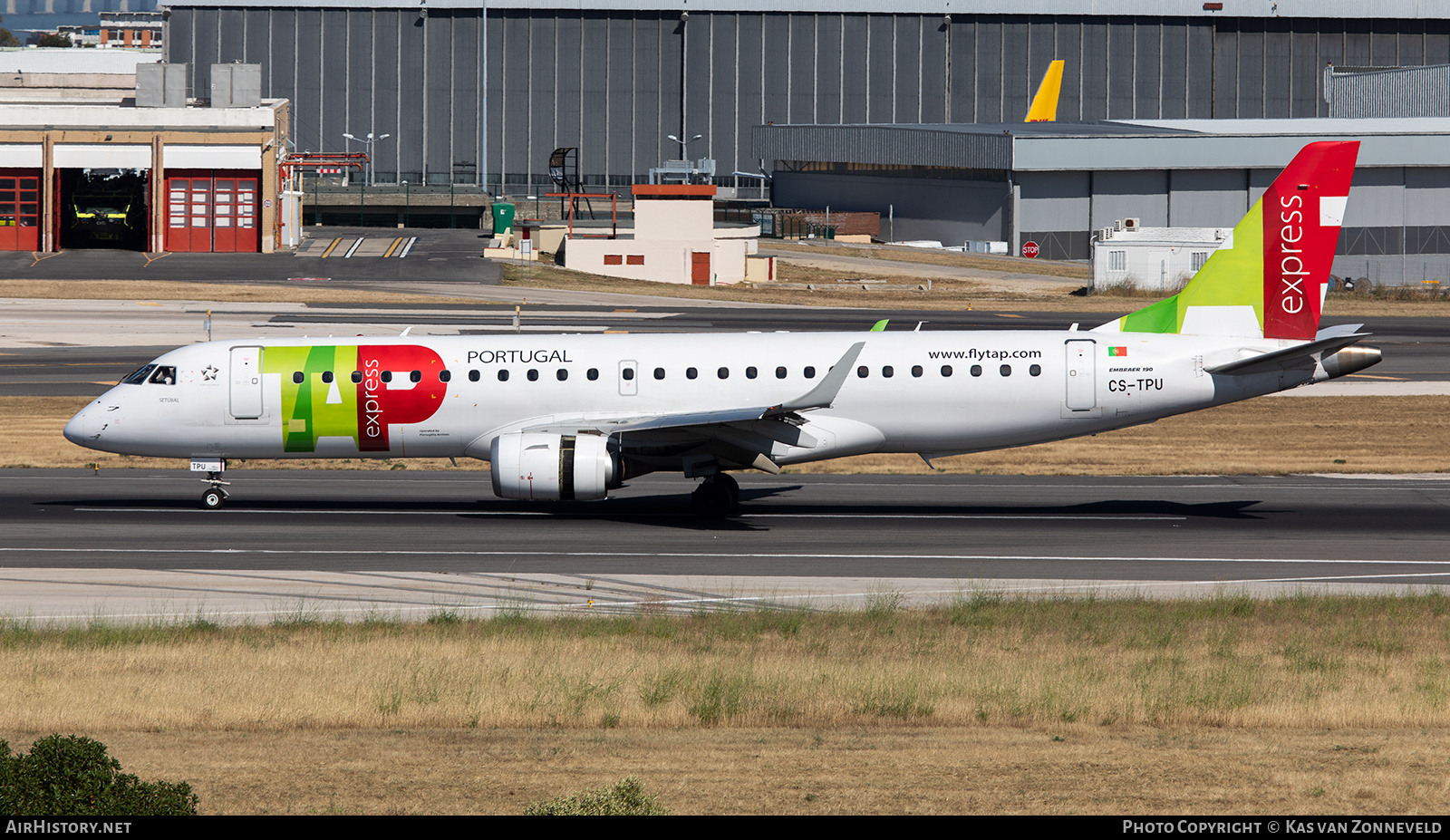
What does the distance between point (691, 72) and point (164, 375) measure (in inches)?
4355

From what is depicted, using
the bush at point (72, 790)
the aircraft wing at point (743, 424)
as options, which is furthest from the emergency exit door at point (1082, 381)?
the bush at point (72, 790)

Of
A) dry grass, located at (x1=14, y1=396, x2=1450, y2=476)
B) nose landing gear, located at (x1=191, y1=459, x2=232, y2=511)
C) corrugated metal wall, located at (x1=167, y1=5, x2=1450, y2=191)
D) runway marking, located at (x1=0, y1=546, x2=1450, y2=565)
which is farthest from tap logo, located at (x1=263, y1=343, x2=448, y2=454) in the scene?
corrugated metal wall, located at (x1=167, y1=5, x2=1450, y2=191)

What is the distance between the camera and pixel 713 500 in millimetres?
31297

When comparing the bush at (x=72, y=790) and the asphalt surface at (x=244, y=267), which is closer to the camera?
the bush at (x=72, y=790)

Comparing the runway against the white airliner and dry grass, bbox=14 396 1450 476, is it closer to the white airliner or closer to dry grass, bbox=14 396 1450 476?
dry grass, bbox=14 396 1450 476

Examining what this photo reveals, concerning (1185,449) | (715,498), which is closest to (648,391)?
(715,498)

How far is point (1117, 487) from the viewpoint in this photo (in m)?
35.9

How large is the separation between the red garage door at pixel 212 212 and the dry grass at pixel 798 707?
7989 cm

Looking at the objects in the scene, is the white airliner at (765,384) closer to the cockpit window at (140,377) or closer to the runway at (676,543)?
the cockpit window at (140,377)

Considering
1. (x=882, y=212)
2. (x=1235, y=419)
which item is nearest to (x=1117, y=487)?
(x=1235, y=419)

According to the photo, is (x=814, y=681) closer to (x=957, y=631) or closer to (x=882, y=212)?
(x=957, y=631)

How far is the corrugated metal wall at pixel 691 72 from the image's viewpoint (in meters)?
132

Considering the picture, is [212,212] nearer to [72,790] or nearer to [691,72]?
[691,72]
